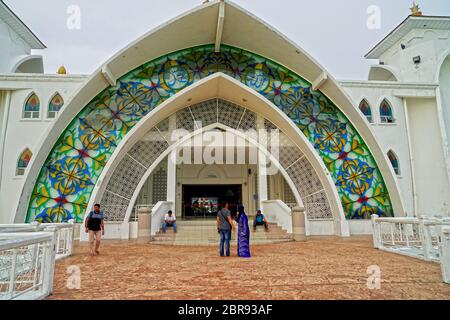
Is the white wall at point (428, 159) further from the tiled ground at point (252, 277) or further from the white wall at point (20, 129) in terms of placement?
the white wall at point (20, 129)

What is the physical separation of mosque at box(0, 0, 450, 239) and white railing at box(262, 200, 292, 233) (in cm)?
7

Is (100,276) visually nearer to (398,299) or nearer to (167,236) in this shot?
(398,299)

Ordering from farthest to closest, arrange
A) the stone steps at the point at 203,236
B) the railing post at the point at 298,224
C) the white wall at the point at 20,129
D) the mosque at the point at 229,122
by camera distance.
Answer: the mosque at the point at 229,122 → the white wall at the point at 20,129 → the railing post at the point at 298,224 → the stone steps at the point at 203,236

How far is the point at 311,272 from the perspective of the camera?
4531 mm

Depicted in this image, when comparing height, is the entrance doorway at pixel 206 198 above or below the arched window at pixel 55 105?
below

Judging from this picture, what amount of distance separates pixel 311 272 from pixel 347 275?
0.53 meters

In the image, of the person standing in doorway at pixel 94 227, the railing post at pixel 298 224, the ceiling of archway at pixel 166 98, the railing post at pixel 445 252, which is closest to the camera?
the railing post at pixel 445 252

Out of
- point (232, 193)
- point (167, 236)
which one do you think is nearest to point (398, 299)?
point (167, 236)

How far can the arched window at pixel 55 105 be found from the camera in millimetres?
10328

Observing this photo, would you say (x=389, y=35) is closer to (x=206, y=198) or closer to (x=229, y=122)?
(x=229, y=122)

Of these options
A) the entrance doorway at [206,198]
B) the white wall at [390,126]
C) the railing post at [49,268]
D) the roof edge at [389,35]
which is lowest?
the railing post at [49,268]

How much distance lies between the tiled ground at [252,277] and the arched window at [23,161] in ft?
18.4

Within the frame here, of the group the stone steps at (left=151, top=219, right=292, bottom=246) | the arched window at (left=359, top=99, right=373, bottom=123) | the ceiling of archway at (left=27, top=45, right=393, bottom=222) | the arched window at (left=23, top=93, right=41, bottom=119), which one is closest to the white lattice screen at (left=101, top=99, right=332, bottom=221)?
the ceiling of archway at (left=27, top=45, right=393, bottom=222)

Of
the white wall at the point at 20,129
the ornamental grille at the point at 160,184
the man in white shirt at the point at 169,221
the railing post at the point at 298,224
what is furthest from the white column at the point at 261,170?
the white wall at the point at 20,129
